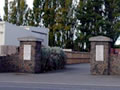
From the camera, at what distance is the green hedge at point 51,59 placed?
1075 inches

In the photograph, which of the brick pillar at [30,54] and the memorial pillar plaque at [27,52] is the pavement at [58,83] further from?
the memorial pillar plaque at [27,52]

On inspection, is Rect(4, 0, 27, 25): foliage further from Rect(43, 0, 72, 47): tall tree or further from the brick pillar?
the brick pillar

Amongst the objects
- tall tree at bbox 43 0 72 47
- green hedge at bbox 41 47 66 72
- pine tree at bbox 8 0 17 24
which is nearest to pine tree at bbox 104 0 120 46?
tall tree at bbox 43 0 72 47

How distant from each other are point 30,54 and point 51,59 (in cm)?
385

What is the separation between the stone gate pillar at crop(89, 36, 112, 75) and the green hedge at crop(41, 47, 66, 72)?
426cm

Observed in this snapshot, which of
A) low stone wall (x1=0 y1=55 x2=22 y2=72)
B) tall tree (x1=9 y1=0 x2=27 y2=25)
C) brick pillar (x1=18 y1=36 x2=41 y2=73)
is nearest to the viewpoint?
brick pillar (x1=18 y1=36 x2=41 y2=73)

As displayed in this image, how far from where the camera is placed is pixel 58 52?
30.8 metres

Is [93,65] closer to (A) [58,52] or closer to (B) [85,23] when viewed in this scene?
(A) [58,52]

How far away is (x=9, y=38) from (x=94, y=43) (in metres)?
19.5

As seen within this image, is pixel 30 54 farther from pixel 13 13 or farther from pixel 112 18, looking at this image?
pixel 13 13

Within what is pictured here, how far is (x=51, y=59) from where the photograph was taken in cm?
2900

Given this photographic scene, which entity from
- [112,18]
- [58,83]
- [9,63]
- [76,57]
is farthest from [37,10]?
[58,83]

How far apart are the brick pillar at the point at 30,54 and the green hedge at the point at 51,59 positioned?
143 cm

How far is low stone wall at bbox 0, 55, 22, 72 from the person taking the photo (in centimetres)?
2622
